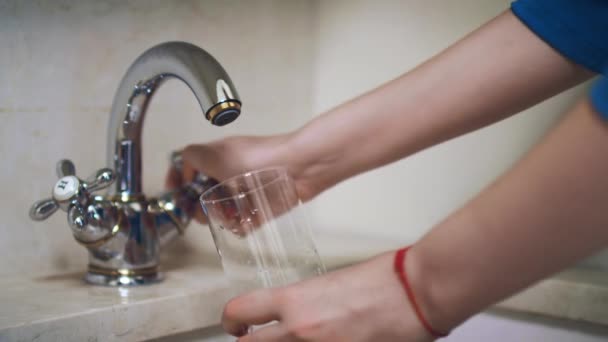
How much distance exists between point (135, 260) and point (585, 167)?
0.47m

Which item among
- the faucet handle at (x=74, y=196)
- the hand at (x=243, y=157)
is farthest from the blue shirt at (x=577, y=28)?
the faucet handle at (x=74, y=196)

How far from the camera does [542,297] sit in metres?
0.69

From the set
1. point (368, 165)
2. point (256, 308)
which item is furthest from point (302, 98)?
point (256, 308)

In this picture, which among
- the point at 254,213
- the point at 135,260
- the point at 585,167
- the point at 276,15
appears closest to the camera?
the point at 585,167

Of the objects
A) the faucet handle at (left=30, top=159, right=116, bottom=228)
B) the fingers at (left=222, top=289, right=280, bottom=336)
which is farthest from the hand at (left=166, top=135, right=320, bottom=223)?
the fingers at (left=222, top=289, right=280, bottom=336)

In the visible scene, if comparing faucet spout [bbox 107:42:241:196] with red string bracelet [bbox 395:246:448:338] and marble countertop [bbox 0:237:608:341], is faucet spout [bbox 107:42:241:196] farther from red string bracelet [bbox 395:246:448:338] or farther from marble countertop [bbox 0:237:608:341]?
red string bracelet [bbox 395:246:448:338]

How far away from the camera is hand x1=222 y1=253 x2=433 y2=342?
0.39 meters

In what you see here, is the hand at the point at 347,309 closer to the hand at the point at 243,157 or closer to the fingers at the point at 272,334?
the fingers at the point at 272,334

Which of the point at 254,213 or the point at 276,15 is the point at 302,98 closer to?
the point at 276,15

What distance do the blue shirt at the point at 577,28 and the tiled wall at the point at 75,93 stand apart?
1.47 ft

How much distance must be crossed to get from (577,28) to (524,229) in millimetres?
227

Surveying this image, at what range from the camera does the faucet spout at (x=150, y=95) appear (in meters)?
0.54

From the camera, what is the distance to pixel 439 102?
23.4 inches

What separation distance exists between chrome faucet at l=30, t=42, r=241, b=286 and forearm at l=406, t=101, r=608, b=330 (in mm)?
275
